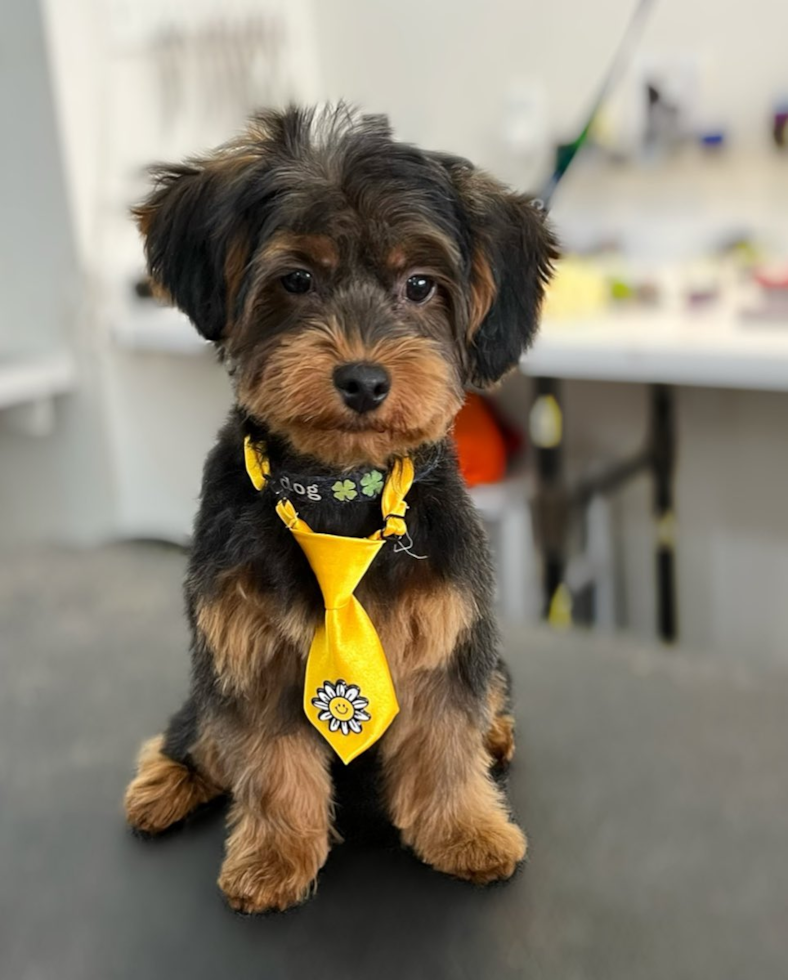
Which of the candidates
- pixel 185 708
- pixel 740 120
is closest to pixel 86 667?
pixel 185 708

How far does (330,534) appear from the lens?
35.6 inches

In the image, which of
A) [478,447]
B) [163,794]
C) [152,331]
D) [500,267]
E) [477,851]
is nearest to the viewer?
[500,267]

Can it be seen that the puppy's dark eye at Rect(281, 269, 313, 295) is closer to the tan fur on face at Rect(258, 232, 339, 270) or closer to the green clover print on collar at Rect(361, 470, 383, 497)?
the tan fur on face at Rect(258, 232, 339, 270)

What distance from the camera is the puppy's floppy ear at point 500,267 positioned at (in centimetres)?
89

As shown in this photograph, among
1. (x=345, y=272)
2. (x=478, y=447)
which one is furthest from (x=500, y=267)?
(x=478, y=447)

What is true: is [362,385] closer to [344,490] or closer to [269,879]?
[344,490]

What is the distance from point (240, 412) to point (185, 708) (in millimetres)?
400

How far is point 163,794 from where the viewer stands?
3.70ft

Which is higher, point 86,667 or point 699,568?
point 86,667

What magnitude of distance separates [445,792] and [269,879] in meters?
0.19

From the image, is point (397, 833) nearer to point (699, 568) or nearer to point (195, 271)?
point (195, 271)

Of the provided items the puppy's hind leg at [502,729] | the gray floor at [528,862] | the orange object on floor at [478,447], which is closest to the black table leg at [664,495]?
the orange object on floor at [478,447]

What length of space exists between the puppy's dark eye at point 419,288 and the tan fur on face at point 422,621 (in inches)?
10.1

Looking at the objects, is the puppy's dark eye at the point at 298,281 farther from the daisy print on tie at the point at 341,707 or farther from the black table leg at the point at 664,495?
the black table leg at the point at 664,495
